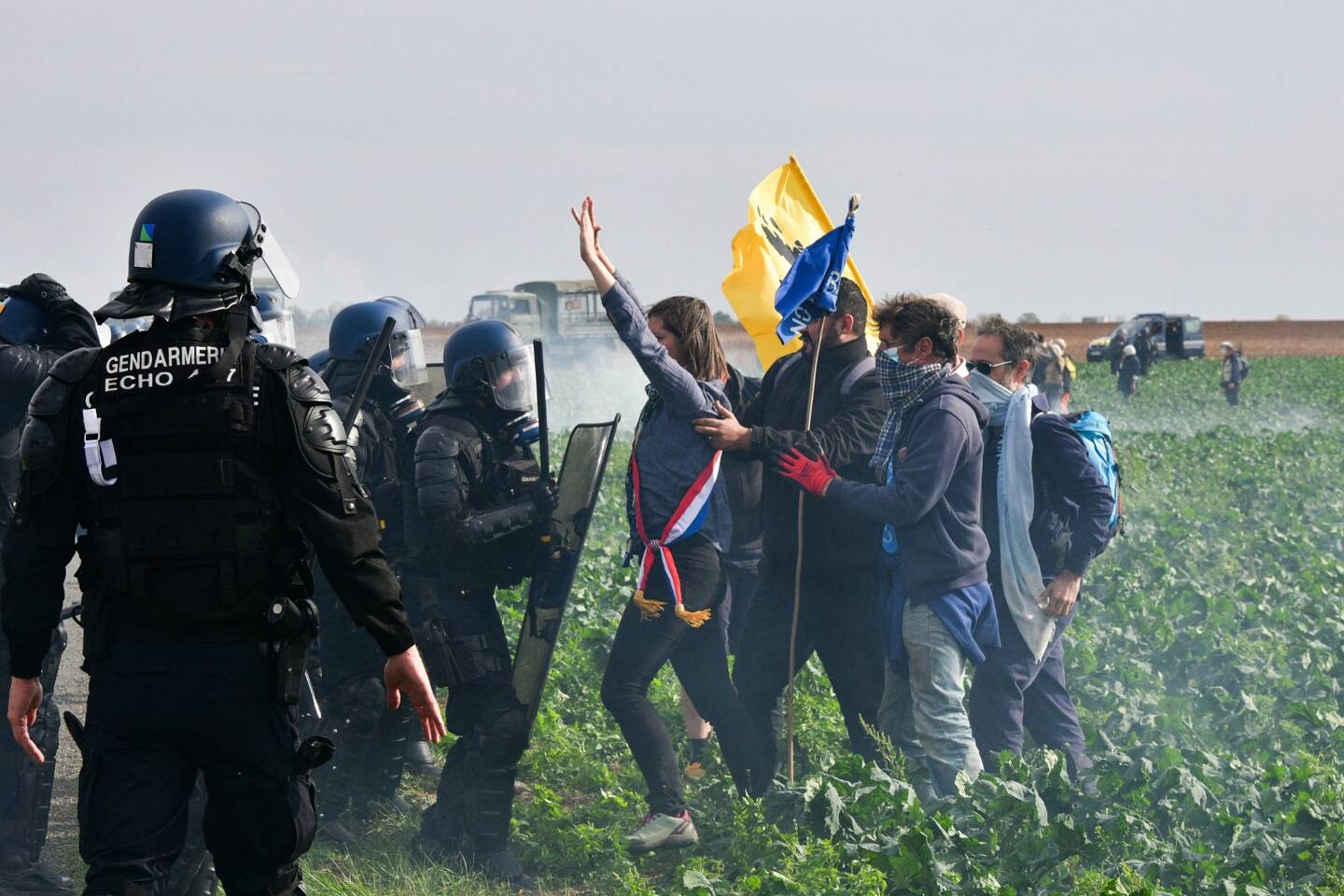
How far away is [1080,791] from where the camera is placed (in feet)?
17.5

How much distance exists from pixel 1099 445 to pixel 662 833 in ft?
7.85

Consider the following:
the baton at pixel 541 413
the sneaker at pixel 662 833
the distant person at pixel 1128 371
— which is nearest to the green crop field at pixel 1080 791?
the sneaker at pixel 662 833

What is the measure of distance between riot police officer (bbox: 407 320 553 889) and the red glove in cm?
90

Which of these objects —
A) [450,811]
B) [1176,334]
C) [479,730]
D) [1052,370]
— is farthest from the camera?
[1176,334]

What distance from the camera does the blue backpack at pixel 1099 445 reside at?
20.3 ft

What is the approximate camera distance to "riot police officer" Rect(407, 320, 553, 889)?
547cm

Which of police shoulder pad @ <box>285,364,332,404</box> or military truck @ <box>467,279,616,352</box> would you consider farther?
military truck @ <box>467,279,616,352</box>

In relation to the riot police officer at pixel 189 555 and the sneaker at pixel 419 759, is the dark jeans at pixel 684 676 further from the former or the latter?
the riot police officer at pixel 189 555

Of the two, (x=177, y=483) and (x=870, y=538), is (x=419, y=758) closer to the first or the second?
(x=870, y=538)

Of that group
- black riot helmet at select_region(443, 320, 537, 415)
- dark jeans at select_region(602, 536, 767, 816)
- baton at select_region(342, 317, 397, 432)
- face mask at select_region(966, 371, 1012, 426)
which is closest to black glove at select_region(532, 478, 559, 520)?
black riot helmet at select_region(443, 320, 537, 415)

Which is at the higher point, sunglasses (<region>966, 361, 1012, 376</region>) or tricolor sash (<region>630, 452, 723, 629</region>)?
sunglasses (<region>966, 361, 1012, 376</region>)

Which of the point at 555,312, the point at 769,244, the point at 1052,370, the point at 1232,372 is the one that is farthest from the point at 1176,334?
the point at 769,244

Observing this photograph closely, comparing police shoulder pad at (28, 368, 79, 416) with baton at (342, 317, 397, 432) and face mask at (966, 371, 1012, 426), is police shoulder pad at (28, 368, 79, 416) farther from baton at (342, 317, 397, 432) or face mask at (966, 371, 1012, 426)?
face mask at (966, 371, 1012, 426)

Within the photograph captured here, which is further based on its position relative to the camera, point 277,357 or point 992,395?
point 992,395
